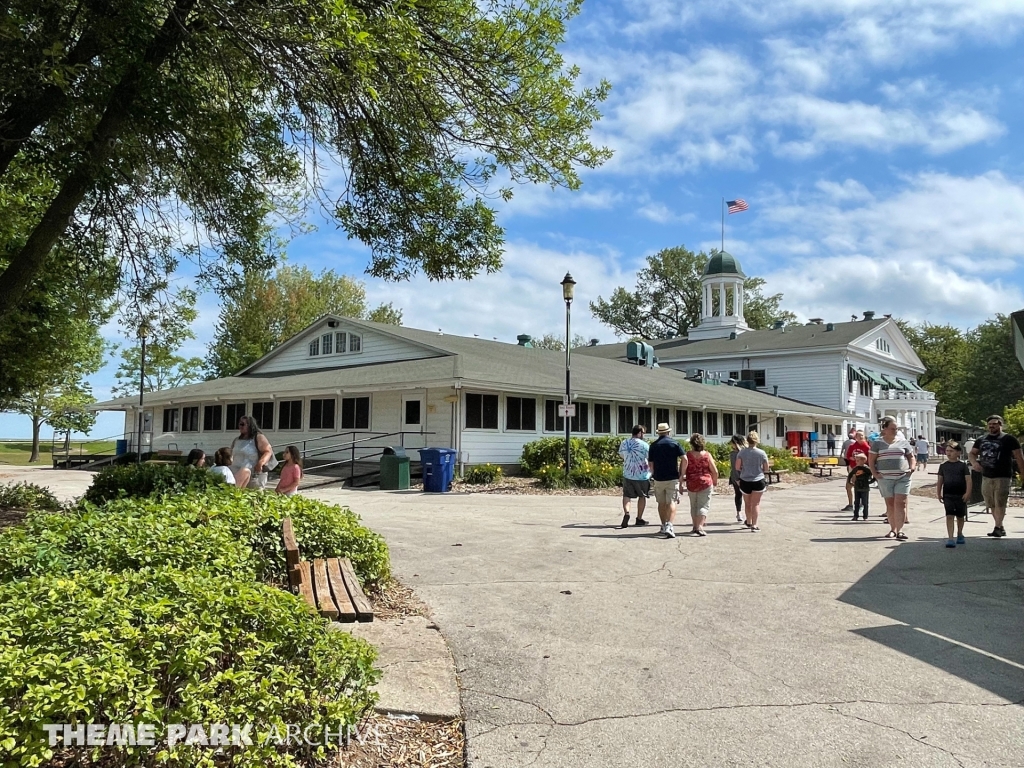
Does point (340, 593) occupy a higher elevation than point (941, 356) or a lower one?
lower

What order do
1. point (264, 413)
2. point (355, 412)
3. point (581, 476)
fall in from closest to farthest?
point (581, 476)
point (355, 412)
point (264, 413)

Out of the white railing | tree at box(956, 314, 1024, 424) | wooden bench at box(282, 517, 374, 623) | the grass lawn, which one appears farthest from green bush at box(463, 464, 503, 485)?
tree at box(956, 314, 1024, 424)

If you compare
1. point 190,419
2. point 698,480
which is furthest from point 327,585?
point 190,419

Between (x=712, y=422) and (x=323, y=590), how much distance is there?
30.0m

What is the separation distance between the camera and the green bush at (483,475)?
2116 centimetres

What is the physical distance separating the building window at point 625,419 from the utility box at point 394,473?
11070 millimetres

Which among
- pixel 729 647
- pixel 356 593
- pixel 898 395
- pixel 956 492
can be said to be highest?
pixel 898 395

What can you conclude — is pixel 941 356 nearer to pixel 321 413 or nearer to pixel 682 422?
pixel 682 422

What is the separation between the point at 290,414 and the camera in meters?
27.4

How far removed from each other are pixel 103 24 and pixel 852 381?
46.4 meters

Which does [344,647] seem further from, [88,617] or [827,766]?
[827,766]

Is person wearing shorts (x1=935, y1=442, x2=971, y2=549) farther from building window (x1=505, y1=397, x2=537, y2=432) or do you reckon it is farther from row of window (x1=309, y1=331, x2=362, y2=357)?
row of window (x1=309, y1=331, x2=362, y2=357)

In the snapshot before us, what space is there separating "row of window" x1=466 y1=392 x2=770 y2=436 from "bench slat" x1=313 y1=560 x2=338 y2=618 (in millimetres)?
16369

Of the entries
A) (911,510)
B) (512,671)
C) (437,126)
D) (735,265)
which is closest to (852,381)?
(735,265)
